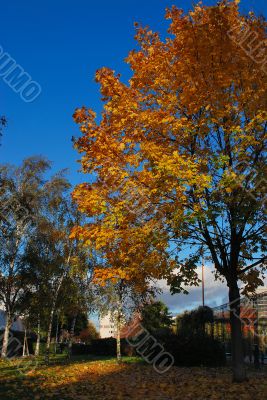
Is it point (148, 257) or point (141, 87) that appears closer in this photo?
point (148, 257)

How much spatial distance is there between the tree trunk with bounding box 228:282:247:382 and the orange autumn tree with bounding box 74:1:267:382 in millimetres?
34

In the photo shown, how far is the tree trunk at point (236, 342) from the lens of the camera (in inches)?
476

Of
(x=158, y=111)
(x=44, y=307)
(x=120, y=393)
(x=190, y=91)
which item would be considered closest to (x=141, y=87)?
(x=158, y=111)

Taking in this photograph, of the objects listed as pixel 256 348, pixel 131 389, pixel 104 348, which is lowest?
pixel 131 389

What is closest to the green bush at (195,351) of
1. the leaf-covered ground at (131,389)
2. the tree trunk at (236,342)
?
the leaf-covered ground at (131,389)

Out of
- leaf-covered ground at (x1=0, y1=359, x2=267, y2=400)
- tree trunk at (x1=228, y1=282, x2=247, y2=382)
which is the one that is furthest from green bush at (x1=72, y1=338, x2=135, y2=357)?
tree trunk at (x1=228, y1=282, x2=247, y2=382)

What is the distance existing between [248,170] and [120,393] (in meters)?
6.51

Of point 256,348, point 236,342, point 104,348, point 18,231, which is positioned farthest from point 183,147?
point 104,348

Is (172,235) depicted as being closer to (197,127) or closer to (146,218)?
(146,218)

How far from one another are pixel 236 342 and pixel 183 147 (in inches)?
221

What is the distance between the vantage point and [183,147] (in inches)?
471

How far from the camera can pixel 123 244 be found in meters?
10.8

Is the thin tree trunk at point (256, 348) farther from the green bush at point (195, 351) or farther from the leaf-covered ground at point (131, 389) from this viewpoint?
the leaf-covered ground at point (131, 389)

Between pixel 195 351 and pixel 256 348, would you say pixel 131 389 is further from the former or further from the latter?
pixel 195 351
